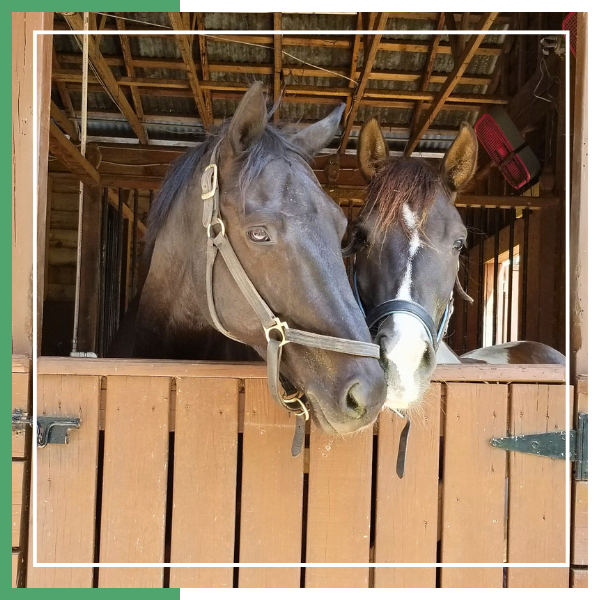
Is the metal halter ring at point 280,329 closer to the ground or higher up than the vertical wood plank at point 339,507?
higher up

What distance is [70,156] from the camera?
383cm

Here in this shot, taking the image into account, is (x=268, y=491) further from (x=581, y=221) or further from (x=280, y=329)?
(x=581, y=221)

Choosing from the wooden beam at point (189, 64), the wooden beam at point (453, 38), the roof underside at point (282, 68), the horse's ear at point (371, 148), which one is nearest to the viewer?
the horse's ear at point (371, 148)

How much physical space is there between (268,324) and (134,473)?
2.45ft

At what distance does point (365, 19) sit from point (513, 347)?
9.30 feet

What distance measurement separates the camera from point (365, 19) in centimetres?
445

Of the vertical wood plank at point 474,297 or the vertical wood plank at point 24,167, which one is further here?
the vertical wood plank at point 474,297

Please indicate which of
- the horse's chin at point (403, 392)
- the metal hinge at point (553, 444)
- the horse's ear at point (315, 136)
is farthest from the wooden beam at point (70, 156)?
the metal hinge at point (553, 444)

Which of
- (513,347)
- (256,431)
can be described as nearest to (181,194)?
(256,431)

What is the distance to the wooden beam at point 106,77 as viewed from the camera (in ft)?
12.1

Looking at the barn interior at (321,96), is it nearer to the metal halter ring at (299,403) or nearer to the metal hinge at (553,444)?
the metal hinge at (553,444)

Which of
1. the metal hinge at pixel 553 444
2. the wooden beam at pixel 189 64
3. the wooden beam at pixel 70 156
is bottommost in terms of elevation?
the metal hinge at pixel 553 444

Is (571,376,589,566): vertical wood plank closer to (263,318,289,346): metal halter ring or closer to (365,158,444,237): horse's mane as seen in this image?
(365,158,444,237): horse's mane

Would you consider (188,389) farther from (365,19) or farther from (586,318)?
(365,19)
